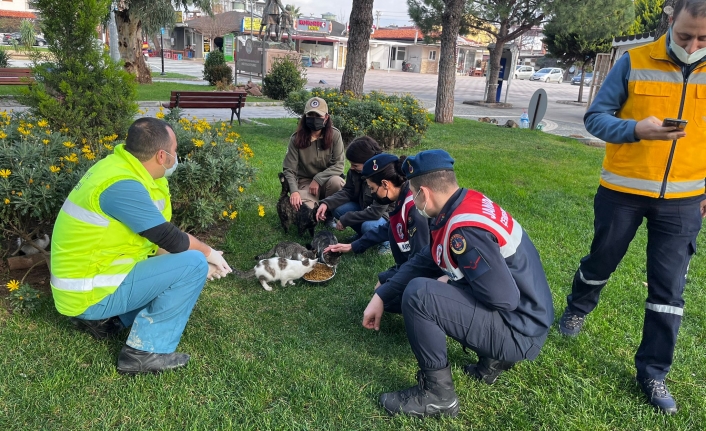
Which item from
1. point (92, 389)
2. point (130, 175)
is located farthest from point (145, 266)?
point (92, 389)

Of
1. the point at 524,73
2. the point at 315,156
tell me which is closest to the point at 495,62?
the point at 315,156

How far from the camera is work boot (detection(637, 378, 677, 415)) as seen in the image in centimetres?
260

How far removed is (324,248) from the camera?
14.2ft

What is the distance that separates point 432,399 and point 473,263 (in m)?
0.78

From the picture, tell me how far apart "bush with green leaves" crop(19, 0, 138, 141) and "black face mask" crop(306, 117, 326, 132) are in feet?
6.12

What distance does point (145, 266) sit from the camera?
8.84 ft

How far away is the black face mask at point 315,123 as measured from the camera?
16.9ft

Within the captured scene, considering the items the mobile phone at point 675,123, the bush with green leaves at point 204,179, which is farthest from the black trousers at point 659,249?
the bush with green leaves at point 204,179

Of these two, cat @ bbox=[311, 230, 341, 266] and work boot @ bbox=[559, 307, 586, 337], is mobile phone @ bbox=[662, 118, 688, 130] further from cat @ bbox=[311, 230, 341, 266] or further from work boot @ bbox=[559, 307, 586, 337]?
cat @ bbox=[311, 230, 341, 266]

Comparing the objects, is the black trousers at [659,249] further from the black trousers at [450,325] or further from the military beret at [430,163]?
the military beret at [430,163]

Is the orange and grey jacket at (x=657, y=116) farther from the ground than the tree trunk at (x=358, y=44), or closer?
closer

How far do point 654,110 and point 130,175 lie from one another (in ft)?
9.12

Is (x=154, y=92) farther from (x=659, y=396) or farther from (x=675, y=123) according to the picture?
(x=659, y=396)

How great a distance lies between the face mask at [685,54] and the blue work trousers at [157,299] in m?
2.75
